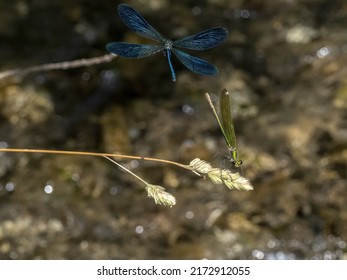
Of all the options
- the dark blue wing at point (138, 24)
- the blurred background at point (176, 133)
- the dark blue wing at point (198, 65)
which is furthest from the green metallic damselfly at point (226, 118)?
the blurred background at point (176, 133)

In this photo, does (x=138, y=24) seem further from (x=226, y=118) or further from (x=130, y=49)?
(x=226, y=118)

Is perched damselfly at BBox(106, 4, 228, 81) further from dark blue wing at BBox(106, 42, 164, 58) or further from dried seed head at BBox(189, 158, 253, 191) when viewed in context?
dried seed head at BBox(189, 158, 253, 191)

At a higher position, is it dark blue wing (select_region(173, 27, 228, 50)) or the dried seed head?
dark blue wing (select_region(173, 27, 228, 50))

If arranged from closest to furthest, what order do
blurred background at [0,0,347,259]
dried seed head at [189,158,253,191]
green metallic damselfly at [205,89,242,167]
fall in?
1. dried seed head at [189,158,253,191]
2. green metallic damselfly at [205,89,242,167]
3. blurred background at [0,0,347,259]

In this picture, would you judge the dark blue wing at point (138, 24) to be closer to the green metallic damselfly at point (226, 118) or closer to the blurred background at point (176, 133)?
the green metallic damselfly at point (226, 118)

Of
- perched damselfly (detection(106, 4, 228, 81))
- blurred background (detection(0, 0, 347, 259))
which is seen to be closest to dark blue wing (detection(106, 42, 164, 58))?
perched damselfly (detection(106, 4, 228, 81))

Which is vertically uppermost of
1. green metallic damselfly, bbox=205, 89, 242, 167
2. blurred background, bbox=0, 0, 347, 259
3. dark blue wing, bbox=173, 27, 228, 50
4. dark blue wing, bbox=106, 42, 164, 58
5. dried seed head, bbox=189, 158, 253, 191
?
blurred background, bbox=0, 0, 347, 259

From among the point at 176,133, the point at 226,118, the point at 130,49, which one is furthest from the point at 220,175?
the point at 176,133
